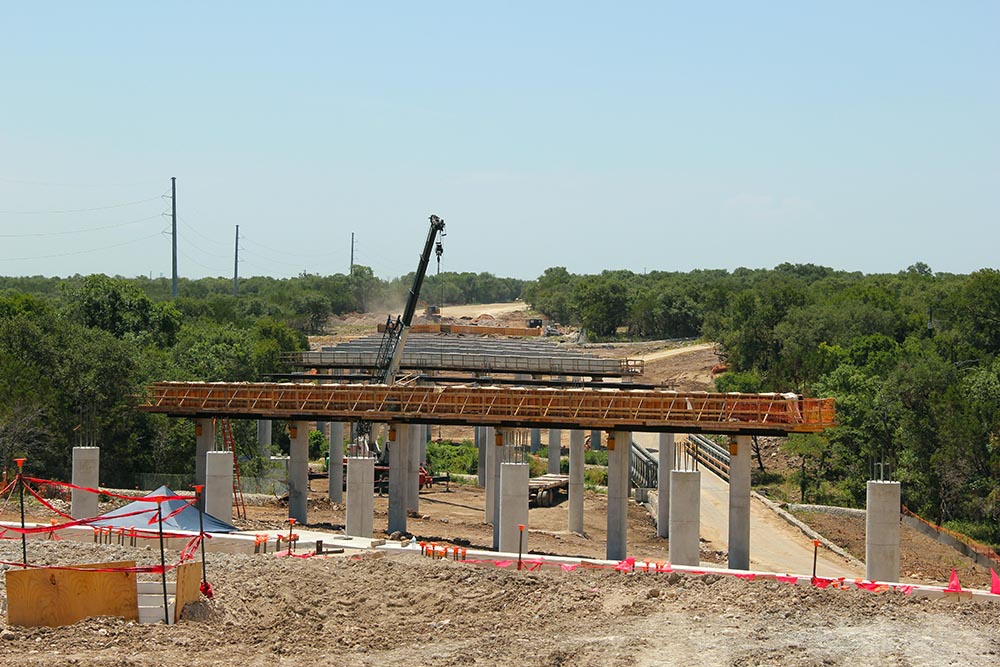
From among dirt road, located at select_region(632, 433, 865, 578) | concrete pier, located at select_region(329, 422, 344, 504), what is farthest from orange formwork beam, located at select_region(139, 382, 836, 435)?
concrete pier, located at select_region(329, 422, 344, 504)

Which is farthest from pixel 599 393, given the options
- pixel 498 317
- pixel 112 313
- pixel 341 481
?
pixel 498 317

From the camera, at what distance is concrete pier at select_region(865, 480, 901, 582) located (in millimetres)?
32844

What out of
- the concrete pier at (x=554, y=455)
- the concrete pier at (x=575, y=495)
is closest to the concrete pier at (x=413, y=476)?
the concrete pier at (x=575, y=495)

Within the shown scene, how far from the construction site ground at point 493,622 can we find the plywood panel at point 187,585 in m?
0.29

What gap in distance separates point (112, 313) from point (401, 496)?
49180 millimetres

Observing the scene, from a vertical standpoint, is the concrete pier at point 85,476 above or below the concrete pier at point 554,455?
above

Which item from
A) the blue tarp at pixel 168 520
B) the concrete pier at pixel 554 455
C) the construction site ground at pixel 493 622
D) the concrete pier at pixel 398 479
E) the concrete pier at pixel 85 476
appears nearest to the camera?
the construction site ground at pixel 493 622

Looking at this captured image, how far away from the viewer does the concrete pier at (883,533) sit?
32.8 metres

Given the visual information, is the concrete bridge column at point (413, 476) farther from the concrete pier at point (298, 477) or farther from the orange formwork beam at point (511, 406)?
the orange formwork beam at point (511, 406)

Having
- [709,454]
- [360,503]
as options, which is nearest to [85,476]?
[360,503]

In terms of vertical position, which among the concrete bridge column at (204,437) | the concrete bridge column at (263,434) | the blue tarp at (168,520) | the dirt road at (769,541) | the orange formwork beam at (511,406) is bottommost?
the dirt road at (769,541)

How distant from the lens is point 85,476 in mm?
40688

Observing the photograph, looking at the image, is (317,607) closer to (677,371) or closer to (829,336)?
(829,336)

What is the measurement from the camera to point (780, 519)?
50062 millimetres
